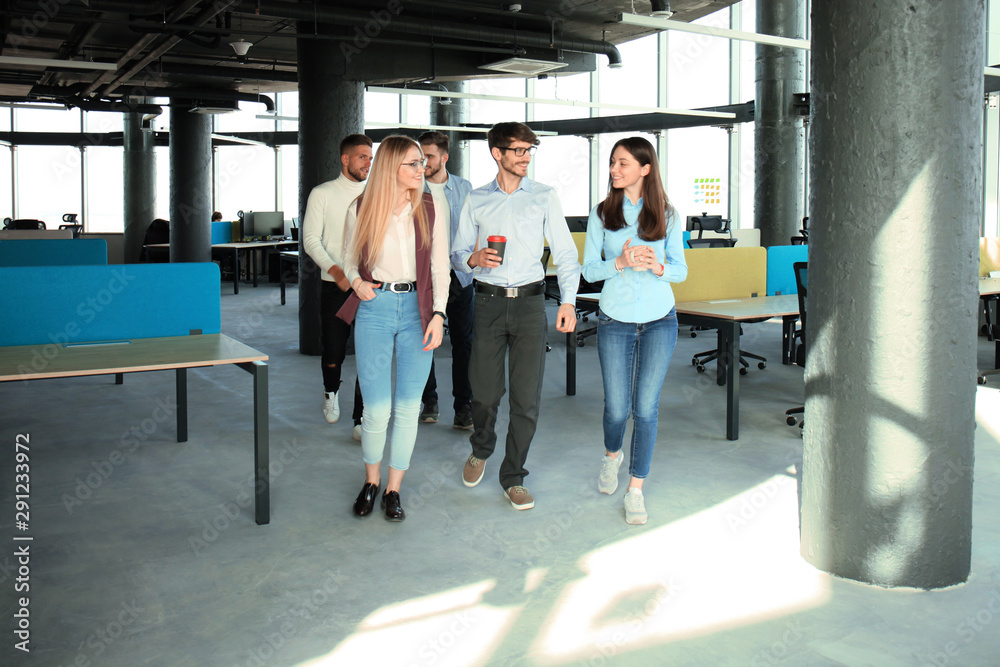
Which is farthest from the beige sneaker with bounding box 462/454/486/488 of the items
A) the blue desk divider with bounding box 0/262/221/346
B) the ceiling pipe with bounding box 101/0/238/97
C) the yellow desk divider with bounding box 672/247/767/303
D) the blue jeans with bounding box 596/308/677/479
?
the ceiling pipe with bounding box 101/0/238/97

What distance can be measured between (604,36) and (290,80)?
168 inches

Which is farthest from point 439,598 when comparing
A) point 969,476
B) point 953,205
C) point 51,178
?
point 51,178

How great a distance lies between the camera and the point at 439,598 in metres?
2.48

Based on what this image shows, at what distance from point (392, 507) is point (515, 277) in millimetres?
963

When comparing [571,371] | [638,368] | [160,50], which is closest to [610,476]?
[638,368]

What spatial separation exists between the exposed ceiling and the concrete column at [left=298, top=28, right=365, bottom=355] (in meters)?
0.11

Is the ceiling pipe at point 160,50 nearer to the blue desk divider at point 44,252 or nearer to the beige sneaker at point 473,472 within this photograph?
the blue desk divider at point 44,252

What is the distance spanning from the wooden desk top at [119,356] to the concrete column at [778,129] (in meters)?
8.78

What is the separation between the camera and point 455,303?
4.34m

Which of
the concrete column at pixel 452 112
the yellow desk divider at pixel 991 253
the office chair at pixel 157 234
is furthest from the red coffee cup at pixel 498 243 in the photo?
the concrete column at pixel 452 112

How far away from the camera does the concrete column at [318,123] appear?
21.9 feet

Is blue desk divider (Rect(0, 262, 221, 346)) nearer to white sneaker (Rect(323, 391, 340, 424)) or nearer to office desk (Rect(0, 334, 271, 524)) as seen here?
office desk (Rect(0, 334, 271, 524))

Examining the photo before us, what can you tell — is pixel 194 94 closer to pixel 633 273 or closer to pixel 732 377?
pixel 732 377

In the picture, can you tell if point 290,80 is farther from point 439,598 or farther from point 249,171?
point 439,598
